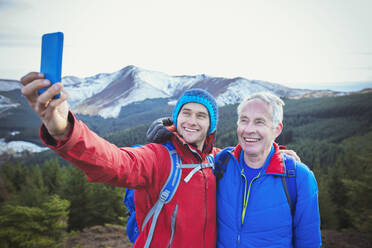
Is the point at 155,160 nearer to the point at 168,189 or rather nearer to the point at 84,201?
the point at 168,189

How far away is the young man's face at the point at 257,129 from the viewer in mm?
2361

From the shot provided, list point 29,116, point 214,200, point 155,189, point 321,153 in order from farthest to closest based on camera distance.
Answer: point 29,116 < point 321,153 < point 214,200 < point 155,189

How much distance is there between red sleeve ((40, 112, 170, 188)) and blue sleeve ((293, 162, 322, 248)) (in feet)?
4.46

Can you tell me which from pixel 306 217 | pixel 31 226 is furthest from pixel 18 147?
pixel 306 217

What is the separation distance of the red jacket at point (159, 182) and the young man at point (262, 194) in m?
0.20

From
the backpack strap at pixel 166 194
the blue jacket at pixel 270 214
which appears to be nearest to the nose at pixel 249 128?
the blue jacket at pixel 270 214

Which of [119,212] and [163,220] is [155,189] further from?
[119,212]

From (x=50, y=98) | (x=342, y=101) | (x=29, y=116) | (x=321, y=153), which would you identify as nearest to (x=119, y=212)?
(x=50, y=98)

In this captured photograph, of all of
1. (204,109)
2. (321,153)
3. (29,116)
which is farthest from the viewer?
(29,116)

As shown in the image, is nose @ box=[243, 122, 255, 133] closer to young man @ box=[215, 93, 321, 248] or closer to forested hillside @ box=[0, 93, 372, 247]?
young man @ box=[215, 93, 321, 248]

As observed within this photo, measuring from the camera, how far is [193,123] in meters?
2.43

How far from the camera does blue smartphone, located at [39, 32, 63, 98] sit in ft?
3.69

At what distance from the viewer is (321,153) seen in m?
39.7

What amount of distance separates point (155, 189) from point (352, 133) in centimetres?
9091
